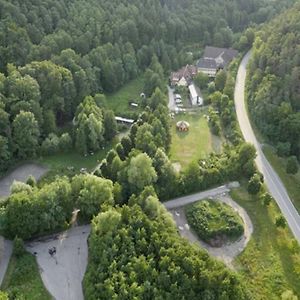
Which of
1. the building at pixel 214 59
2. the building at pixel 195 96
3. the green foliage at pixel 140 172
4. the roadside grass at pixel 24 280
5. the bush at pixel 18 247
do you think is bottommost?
the building at pixel 214 59

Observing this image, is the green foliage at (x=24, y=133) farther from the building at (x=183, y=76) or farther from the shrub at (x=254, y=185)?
the building at (x=183, y=76)

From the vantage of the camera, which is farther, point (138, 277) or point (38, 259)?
point (38, 259)

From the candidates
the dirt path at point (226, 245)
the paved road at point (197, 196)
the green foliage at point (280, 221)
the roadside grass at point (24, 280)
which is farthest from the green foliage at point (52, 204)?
the green foliage at point (280, 221)

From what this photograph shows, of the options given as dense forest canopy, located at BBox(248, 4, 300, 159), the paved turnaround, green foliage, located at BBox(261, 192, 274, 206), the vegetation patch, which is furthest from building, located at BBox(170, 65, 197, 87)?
green foliage, located at BBox(261, 192, 274, 206)

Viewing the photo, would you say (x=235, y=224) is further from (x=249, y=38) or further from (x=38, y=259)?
(x=249, y=38)

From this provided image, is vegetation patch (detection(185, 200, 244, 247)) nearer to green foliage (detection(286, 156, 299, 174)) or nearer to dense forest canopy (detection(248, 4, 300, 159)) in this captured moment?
green foliage (detection(286, 156, 299, 174))

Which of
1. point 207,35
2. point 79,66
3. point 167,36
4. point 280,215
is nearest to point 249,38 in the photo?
point 207,35
